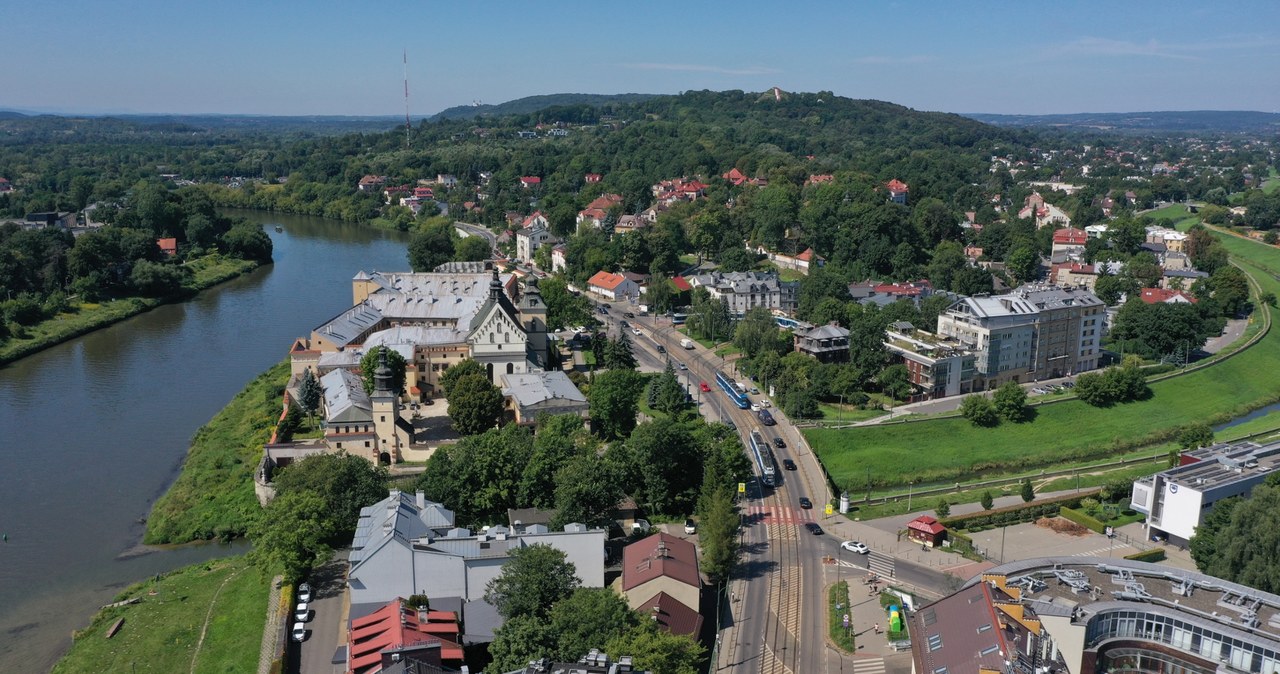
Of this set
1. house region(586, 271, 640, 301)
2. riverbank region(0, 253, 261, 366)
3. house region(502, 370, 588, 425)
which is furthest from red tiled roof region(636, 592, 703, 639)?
riverbank region(0, 253, 261, 366)

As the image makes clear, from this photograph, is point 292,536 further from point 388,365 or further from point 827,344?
point 827,344

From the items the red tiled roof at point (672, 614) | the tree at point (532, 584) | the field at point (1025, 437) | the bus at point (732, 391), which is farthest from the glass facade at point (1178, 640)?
the bus at point (732, 391)

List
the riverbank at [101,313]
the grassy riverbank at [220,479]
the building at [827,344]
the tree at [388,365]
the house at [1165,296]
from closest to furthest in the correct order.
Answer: the grassy riverbank at [220,479] < the tree at [388,365] < the building at [827,344] < the riverbank at [101,313] < the house at [1165,296]

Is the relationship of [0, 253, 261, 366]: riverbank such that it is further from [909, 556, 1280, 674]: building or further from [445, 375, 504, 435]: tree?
[909, 556, 1280, 674]: building

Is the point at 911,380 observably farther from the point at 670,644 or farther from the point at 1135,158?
the point at 1135,158

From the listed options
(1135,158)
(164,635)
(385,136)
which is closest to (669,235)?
(164,635)

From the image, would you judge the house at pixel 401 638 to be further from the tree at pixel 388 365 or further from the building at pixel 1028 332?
the building at pixel 1028 332

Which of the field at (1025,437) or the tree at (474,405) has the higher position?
the tree at (474,405)

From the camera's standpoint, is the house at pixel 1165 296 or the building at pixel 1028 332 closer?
the building at pixel 1028 332
